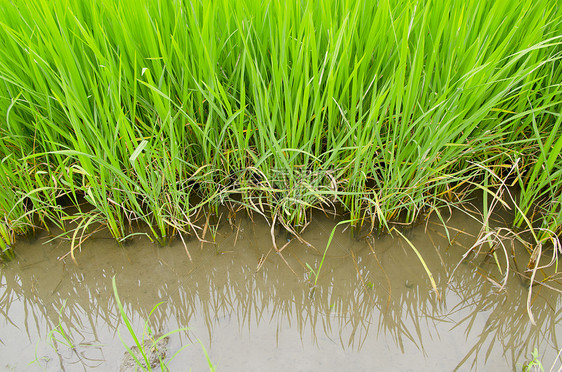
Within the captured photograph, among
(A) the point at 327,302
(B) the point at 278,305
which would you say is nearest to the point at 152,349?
(B) the point at 278,305

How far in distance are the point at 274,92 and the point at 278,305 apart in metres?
0.63

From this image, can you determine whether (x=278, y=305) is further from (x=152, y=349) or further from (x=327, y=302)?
(x=152, y=349)

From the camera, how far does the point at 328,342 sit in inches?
38.3

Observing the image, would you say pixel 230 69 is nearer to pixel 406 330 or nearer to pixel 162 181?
pixel 162 181

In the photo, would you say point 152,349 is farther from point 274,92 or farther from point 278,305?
point 274,92

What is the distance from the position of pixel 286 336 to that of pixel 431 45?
0.93 metres

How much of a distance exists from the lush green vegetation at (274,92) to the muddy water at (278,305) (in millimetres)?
113

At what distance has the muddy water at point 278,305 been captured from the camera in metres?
0.94

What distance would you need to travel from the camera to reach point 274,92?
3.67 ft

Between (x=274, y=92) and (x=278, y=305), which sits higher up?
(x=274, y=92)

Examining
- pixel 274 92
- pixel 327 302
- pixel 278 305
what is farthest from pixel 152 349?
pixel 274 92

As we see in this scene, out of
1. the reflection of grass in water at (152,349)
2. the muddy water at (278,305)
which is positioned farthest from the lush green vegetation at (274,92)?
the reflection of grass in water at (152,349)

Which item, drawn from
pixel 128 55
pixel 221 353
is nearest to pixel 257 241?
pixel 221 353

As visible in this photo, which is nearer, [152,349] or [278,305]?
[152,349]
